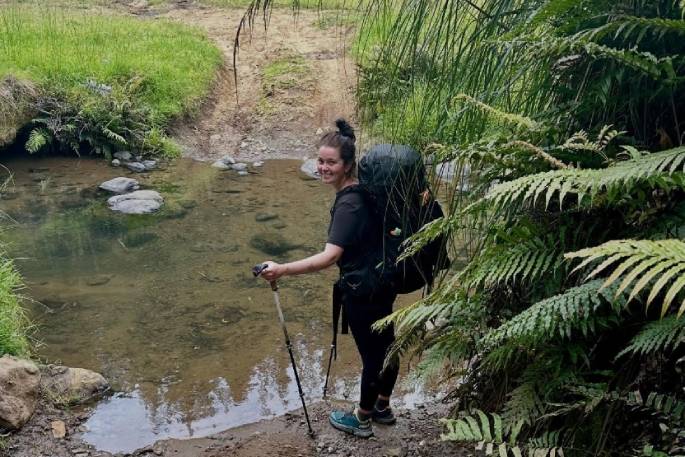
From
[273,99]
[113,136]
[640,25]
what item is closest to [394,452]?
[640,25]

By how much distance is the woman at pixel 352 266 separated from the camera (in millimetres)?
3748

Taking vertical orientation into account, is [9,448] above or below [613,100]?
below

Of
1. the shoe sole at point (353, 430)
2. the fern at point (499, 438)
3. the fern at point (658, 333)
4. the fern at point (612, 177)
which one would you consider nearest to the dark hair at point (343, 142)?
the shoe sole at point (353, 430)

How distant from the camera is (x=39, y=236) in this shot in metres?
8.57

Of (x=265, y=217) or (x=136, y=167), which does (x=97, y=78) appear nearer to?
(x=136, y=167)

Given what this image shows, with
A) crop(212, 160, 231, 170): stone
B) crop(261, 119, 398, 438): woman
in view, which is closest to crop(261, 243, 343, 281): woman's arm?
crop(261, 119, 398, 438): woman

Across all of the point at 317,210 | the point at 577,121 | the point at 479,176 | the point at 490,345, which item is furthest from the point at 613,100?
the point at 317,210

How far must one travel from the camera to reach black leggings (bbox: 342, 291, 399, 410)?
394 cm

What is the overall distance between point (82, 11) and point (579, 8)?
15606 millimetres

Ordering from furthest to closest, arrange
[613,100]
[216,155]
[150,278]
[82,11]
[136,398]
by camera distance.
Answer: [82,11], [216,155], [150,278], [136,398], [613,100]

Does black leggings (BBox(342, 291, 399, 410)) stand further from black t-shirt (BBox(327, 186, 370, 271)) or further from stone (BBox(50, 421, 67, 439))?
stone (BBox(50, 421, 67, 439))

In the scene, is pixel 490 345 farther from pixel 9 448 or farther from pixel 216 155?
pixel 216 155

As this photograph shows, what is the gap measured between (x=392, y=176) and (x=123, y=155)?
928 cm

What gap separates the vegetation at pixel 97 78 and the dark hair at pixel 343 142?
27.0 ft
